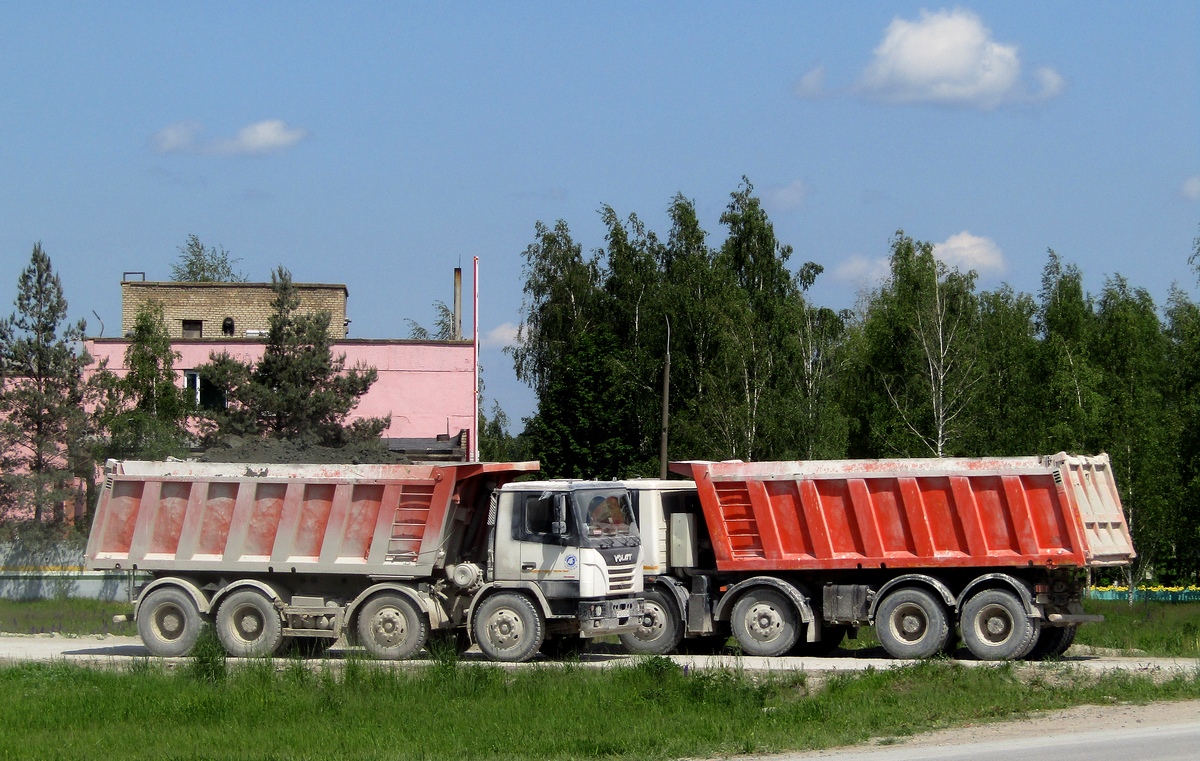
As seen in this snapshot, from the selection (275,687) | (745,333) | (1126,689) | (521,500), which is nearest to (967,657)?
(1126,689)

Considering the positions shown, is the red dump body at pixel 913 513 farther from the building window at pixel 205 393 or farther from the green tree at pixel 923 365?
the building window at pixel 205 393

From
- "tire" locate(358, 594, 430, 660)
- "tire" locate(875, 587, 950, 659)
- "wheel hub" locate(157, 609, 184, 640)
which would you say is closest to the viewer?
"tire" locate(875, 587, 950, 659)

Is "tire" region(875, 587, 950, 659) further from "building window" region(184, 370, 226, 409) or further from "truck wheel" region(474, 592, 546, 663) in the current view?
"building window" region(184, 370, 226, 409)

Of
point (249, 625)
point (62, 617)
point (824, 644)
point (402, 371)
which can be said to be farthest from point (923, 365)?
point (249, 625)

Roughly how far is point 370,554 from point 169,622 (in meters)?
3.34

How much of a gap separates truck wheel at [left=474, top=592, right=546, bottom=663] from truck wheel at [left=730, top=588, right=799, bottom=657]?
3.13 metres

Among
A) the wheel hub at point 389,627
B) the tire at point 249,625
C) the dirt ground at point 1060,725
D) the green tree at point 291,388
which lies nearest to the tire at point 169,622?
the tire at point 249,625

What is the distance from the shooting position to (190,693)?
48.7 ft

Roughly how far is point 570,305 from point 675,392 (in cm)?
843

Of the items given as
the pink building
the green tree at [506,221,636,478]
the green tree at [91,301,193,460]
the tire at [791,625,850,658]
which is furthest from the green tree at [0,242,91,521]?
the tire at [791,625,850,658]

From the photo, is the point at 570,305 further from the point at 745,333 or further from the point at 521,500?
the point at 521,500

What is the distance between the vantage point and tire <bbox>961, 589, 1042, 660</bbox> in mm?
18266

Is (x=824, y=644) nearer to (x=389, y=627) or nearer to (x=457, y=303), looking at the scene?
(x=389, y=627)

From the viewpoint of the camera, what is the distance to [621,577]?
18641mm
